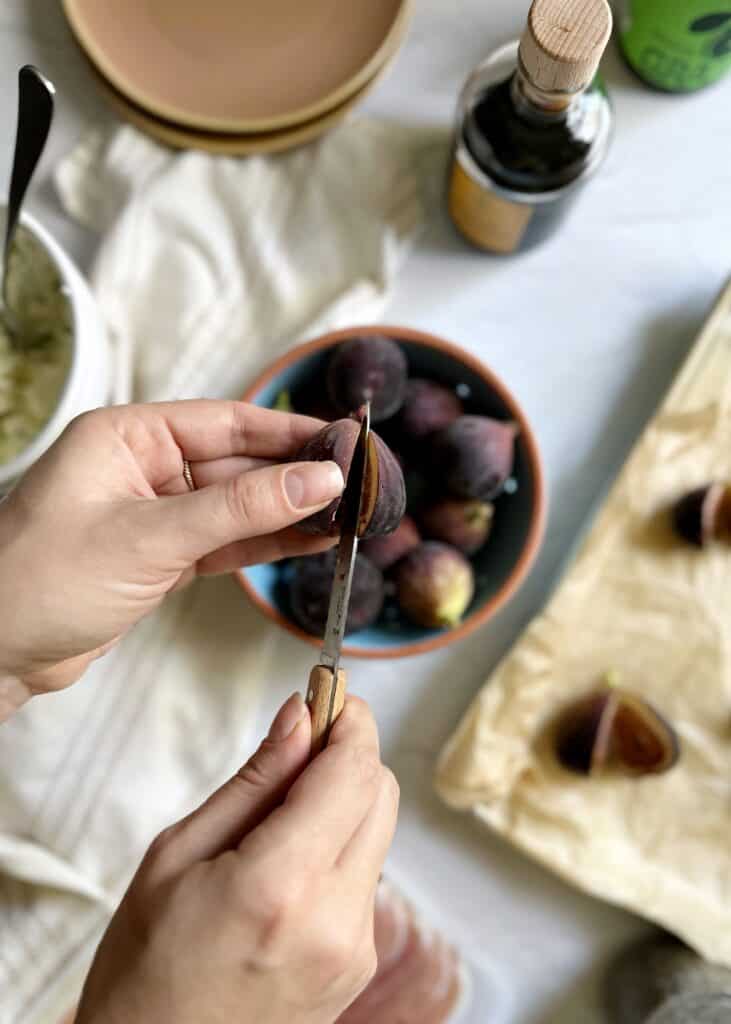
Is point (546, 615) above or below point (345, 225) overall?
below

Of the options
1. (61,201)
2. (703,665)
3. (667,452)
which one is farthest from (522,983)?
(61,201)

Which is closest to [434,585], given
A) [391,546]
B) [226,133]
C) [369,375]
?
[391,546]

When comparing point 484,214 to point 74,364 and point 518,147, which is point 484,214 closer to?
point 518,147

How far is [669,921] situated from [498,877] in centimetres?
13

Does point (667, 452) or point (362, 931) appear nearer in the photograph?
point (362, 931)

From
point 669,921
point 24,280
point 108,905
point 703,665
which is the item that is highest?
point 24,280

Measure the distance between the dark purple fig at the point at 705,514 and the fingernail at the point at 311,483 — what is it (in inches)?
14.0

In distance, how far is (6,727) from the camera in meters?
0.74

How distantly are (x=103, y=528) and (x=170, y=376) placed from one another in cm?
29

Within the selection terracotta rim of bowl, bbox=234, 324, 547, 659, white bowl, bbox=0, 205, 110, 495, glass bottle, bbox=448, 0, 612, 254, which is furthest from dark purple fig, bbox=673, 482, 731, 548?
white bowl, bbox=0, 205, 110, 495

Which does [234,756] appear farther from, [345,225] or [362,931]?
[345,225]

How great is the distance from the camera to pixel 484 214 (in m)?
0.73

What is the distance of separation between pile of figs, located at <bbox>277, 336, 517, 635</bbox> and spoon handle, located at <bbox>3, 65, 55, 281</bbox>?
0.23 meters

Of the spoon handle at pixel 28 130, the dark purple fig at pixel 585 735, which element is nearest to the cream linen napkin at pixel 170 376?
the spoon handle at pixel 28 130
